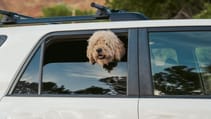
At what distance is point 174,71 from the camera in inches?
140

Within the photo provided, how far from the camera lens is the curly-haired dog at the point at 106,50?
11.8ft

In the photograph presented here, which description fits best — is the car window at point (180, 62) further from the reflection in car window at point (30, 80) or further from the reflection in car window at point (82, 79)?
the reflection in car window at point (30, 80)

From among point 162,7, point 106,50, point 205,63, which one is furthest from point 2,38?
point 162,7

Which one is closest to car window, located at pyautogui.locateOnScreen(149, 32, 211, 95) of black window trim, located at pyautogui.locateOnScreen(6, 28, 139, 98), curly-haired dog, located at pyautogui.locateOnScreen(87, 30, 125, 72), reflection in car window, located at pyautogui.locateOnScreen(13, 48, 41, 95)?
black window trim, located at pyautogui.locateOnScreen(6, 28, 139, 98)

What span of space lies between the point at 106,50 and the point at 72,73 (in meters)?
0.28

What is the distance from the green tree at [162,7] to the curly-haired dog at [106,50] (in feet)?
30.9

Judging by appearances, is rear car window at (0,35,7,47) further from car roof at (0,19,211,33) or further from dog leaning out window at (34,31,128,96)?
dog leaning out window at (34,31,128,96)

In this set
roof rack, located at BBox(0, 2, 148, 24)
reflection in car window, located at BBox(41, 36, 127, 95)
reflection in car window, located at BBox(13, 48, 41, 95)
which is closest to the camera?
reflection in car window, located at BBox(41, 36, 127, 95)

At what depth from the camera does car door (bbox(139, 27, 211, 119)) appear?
131 inches
